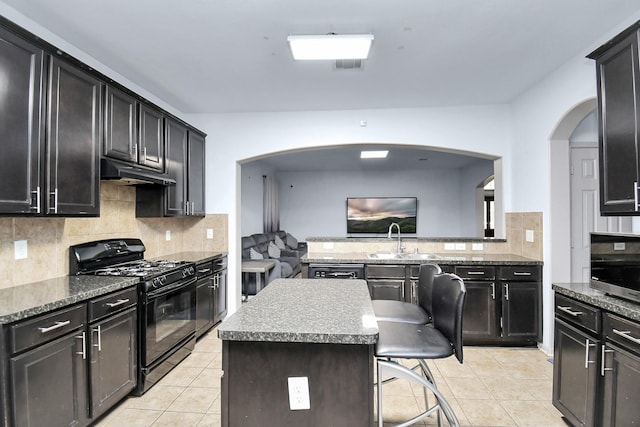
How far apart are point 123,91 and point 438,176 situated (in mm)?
7285

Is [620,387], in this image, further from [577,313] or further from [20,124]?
[20,124]

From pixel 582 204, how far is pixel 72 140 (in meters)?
4.26

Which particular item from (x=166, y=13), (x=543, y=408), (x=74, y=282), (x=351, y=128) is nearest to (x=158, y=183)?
(x=74, y=282)

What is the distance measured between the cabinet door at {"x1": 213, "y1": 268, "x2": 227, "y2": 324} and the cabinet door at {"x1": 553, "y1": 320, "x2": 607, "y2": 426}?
3.17 meters

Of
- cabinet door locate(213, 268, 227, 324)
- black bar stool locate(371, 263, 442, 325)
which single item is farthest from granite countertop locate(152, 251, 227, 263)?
black bar stool locate(371, 263, 442, 325)

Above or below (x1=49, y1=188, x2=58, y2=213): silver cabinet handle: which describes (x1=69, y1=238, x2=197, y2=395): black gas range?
below

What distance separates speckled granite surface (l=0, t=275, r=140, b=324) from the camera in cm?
154

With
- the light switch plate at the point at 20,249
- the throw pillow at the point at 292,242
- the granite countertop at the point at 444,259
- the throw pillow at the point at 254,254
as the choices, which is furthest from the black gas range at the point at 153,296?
the throw pillow at the point at 292,242

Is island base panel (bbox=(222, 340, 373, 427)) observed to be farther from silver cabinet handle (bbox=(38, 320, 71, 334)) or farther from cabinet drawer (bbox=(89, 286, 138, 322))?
cabinet drawer (bbox=(89, 286, 138, 322))

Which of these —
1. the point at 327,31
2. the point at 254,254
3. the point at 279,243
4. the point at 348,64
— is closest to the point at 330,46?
the point at 327,31

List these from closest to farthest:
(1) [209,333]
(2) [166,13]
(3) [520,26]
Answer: (2) [166,13], (3) [520,26], (1) [209,333]

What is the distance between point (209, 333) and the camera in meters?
3.68

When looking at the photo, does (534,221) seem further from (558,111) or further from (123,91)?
(123,91)

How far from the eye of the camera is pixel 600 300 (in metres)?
1.73
